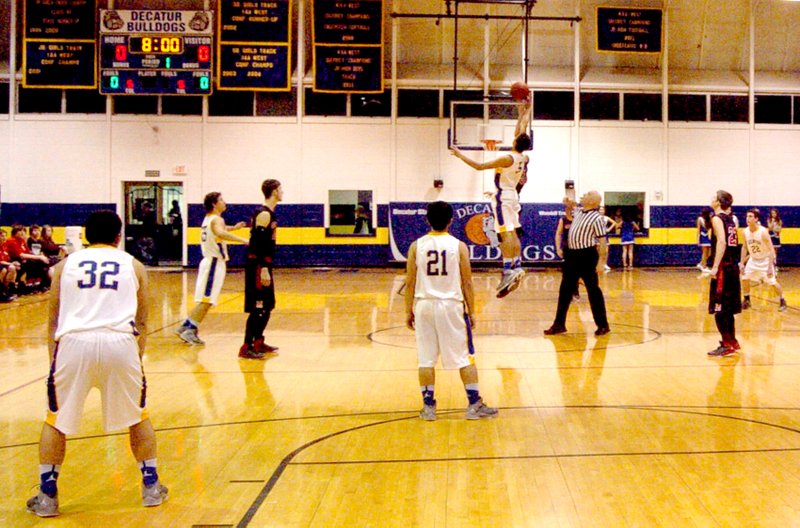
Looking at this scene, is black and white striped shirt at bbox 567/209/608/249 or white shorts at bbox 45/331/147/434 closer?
white shorts at bbox 45/331/147/434

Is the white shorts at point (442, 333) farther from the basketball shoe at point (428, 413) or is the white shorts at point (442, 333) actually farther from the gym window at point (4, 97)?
the gym window at point (4, 97)

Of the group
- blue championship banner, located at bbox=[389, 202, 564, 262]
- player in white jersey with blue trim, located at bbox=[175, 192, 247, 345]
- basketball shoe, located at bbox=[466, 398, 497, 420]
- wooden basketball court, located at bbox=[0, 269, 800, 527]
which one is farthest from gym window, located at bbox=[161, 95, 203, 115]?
basketball shoe, located at bbox=[466, 398, 497, 420]

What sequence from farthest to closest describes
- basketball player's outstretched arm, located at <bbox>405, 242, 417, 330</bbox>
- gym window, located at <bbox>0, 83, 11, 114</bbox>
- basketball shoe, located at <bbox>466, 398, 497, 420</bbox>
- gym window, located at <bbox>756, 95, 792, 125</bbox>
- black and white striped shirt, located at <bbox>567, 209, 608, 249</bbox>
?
1. gym window, located at <bbox>756, 95, 792, 125</bbox>
2. gym window, located at <bbox>0, 83, 11, 114</bbox>
3. black and white striped shirt, located at <bbox>567, 209, 608, 249</bbox>
4. basketball shoe, located at <bbox>466, 398, 497, 420</bbox>
5. basketball player's outstretched arm, located at <bbox>405, 242, 417, 330</bbox>

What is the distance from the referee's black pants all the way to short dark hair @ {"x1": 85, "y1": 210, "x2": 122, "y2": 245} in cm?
684

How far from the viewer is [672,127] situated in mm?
23656

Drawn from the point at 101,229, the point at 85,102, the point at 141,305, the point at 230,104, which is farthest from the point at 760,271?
the point at 85,102

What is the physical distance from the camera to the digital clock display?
2102 cm

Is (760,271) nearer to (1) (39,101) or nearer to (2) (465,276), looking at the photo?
(2) (465,276)

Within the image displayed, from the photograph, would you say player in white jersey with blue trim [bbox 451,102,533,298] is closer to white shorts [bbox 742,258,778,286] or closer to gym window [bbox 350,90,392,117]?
white shorts [bbox 742,258,778,286]

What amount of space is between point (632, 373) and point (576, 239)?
116 inches

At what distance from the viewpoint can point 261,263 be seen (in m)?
8.43

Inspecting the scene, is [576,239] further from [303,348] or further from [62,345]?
[62,345]

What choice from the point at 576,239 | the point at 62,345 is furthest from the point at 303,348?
the point at 62,345

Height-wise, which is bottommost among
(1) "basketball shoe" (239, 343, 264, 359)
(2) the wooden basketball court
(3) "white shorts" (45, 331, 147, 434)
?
(2) the wooden basketball court
